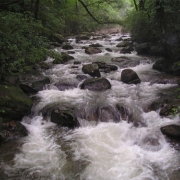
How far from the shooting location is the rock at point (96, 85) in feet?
31.9

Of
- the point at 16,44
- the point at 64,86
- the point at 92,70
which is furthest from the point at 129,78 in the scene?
the point at 16,44

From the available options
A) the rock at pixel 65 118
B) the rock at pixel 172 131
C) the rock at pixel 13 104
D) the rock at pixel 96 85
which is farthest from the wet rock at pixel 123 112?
the rock at pixel 13 104

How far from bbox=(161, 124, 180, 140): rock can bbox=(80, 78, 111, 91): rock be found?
4.00 m

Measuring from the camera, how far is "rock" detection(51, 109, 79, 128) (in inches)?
275

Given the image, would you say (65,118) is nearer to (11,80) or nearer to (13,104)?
(13,104)

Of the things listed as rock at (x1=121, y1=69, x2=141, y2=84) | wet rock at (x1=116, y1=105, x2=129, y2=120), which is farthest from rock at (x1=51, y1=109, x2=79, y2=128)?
rock at (x1=121, y1=69, x2=141, y2=84)

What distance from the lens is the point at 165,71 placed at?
11.6 m

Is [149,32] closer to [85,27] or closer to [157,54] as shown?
[157,54]

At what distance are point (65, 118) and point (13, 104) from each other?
1886 millimetres

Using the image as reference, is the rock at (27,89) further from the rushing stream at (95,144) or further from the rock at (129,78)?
the rock at (129,78)

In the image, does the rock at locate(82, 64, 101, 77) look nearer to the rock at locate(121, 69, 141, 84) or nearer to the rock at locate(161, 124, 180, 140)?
the rock at locate(121, 69, 141, 84)

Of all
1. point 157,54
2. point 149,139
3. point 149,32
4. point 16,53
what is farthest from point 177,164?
point 149,32

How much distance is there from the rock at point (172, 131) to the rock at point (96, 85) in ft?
13.1

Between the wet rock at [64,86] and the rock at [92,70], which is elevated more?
the rock at [92,70]
